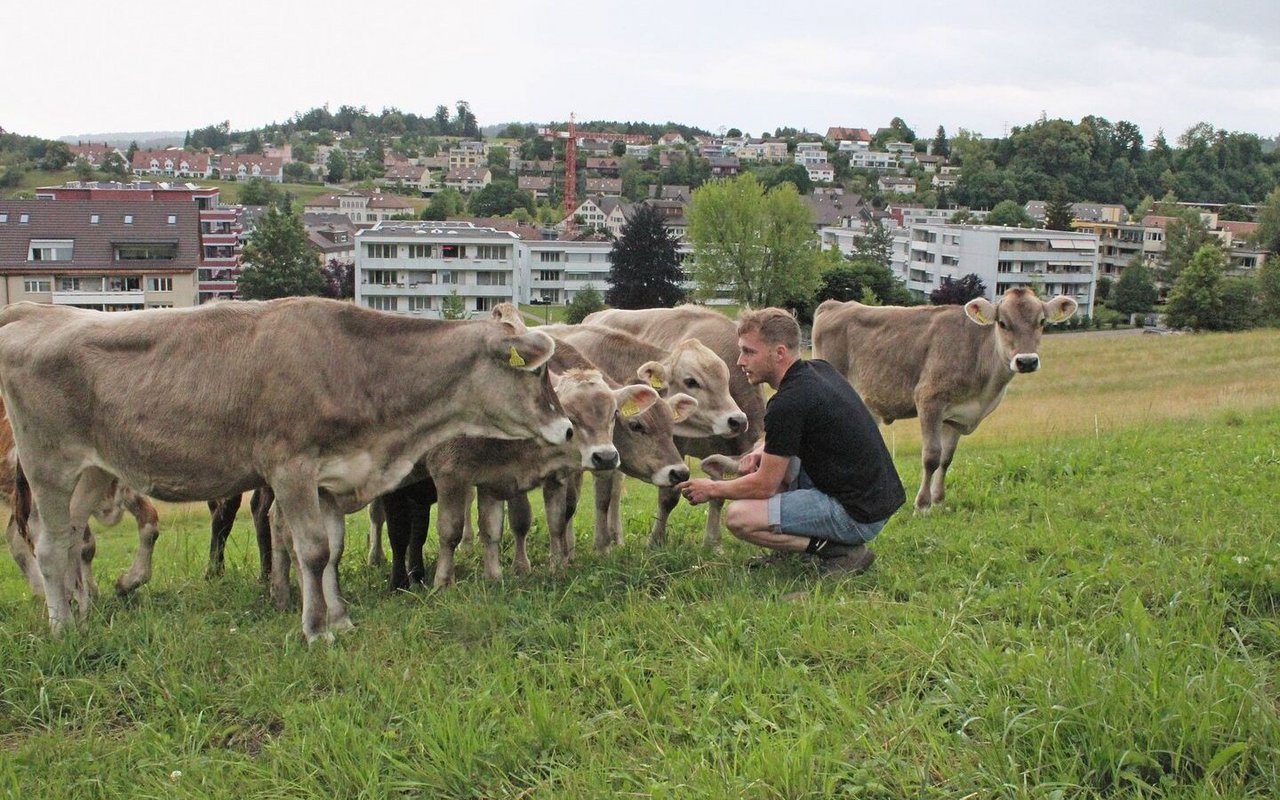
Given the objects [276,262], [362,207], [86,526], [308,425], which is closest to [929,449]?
[308,425]

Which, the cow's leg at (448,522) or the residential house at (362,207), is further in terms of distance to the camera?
the residential house at (362,207)

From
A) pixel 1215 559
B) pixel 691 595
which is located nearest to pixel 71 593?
pixel 691 595

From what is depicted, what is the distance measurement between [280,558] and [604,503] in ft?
10.3

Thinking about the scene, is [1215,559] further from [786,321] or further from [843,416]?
[786,321]

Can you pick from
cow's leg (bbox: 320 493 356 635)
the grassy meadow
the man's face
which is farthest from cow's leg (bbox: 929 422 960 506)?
cow's leg (bbox: 320 493 356 635)

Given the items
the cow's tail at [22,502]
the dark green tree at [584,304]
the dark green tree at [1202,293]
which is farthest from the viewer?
the dark green tree at [584,304]

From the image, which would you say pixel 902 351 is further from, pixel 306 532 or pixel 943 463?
pixel 306 532

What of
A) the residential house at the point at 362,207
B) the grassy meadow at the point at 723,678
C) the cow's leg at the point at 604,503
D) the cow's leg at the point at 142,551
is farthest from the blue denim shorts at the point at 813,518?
the residential house at the point at 362,207

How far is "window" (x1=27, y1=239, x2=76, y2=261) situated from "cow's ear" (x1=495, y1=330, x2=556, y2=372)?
65.4 metres

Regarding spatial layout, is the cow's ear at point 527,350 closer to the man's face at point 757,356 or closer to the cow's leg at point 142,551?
the man's face at point 757,356

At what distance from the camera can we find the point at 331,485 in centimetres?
890

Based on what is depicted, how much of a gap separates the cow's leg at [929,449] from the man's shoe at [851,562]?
3.58 metres

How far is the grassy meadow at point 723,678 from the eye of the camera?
5426 millimetres

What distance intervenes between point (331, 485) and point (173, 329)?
1.78 meters
